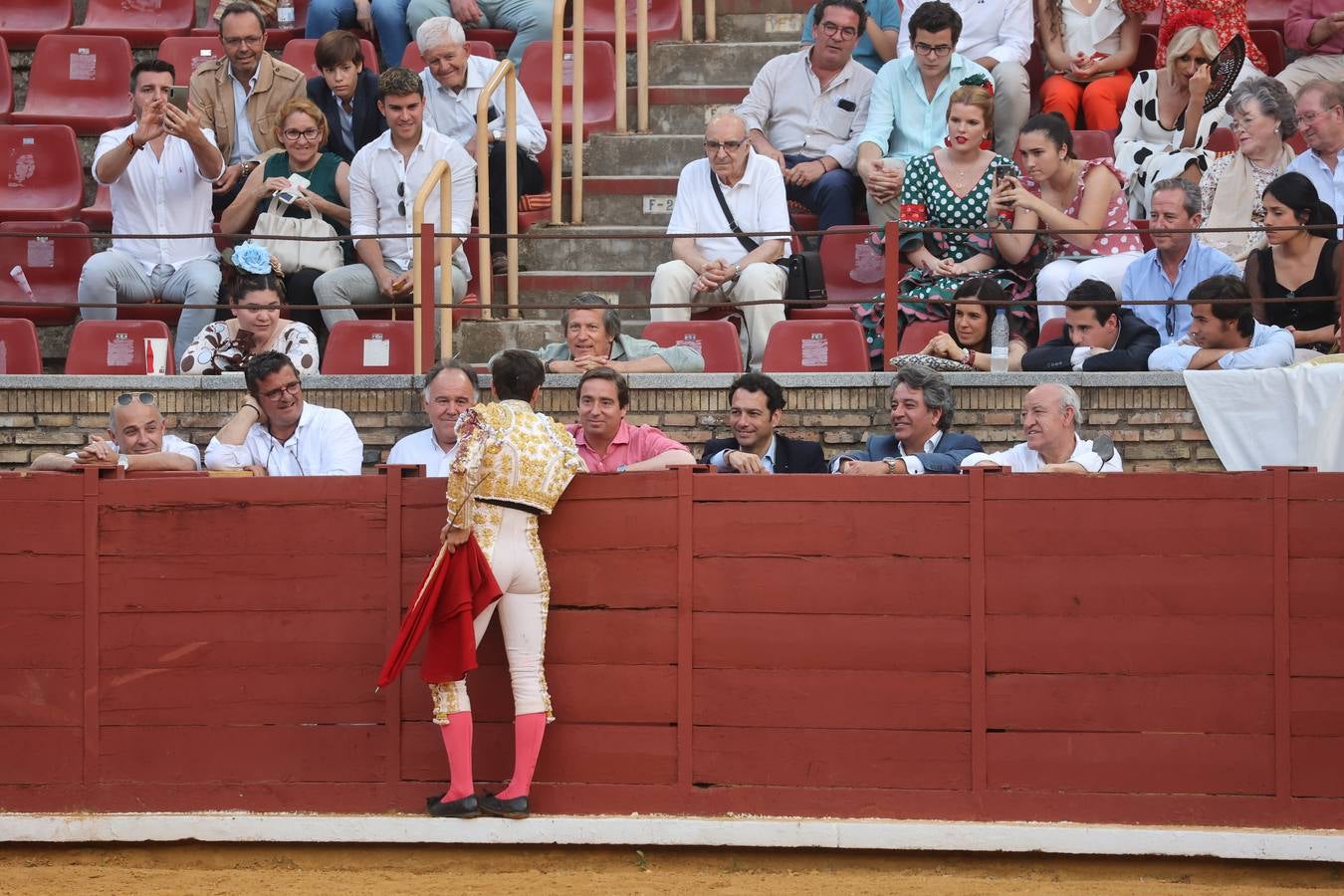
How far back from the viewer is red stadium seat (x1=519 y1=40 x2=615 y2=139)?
10.7 m

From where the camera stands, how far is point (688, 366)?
843 cm

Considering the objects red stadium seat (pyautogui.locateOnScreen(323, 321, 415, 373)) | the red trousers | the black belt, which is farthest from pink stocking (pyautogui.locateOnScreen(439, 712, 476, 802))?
the red trousers

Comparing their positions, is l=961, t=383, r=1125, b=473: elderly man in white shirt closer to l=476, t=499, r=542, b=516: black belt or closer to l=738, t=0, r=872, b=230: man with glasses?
l=476, t=499, r=542, b=516: black belt

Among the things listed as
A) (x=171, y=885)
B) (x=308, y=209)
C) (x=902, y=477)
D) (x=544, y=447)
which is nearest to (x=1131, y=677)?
(x=902, y=477)

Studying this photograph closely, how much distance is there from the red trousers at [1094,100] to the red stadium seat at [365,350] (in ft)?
11.4

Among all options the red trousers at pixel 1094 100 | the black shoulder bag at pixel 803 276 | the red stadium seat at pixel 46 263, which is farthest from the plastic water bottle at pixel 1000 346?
the red stadium seat at pixel 46 263

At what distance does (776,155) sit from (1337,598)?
12.7 ft

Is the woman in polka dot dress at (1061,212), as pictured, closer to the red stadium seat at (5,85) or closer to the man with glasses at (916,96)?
the man with glasses at (916,96)

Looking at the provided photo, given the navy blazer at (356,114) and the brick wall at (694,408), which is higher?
the navy blazer at (356,114)

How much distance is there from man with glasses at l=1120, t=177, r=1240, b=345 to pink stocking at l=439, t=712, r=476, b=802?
11.1 feet

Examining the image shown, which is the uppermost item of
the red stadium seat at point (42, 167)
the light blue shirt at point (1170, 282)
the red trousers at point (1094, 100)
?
the red trousers at point (1094, 100)

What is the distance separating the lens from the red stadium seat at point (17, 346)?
Answer: 9148mm

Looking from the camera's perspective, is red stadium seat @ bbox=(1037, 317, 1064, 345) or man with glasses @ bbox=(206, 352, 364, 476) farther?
red stadium seat @ bbox=(1037, 317, 1064, 345)

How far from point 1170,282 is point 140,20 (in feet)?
20.7
